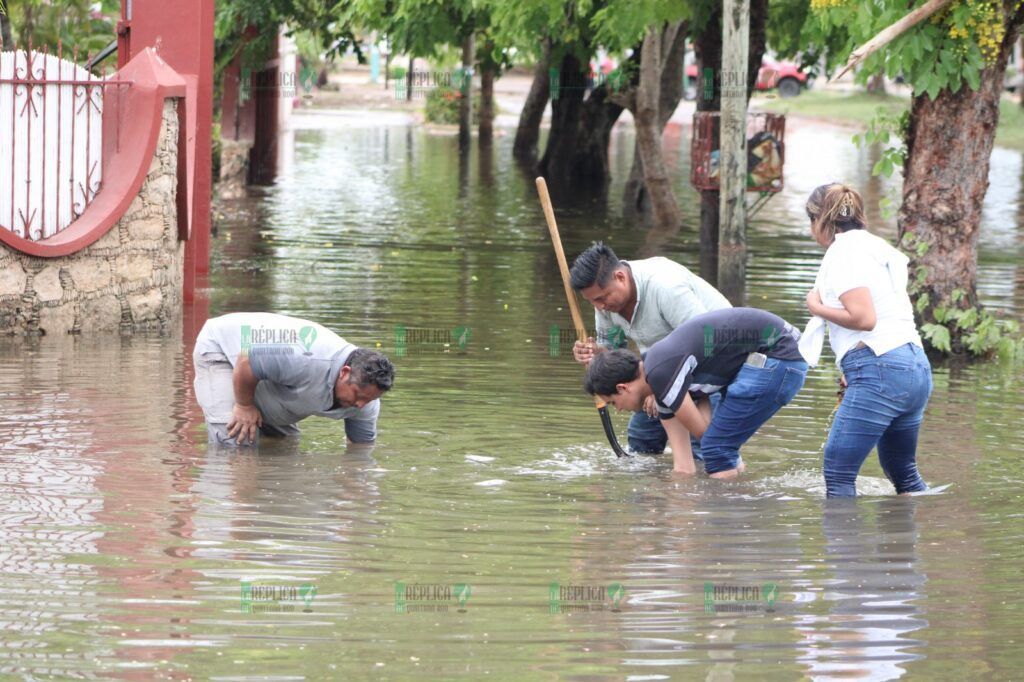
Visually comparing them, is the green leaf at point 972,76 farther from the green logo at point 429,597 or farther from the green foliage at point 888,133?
the green logo at point 429,597

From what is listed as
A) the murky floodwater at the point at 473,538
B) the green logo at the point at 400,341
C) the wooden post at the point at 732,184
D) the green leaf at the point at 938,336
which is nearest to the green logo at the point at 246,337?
the murky floodwater at the point at 473,538

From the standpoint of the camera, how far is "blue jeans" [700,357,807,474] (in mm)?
7465

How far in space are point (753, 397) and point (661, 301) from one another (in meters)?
0.62

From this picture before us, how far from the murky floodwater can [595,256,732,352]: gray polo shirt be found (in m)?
0.73

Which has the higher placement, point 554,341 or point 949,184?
point 949,184

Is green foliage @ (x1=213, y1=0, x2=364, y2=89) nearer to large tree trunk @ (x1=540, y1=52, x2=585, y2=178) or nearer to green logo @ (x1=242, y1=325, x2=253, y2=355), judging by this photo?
large tree trunk @ (x1=540, y1=52, x2=585, y2=178)

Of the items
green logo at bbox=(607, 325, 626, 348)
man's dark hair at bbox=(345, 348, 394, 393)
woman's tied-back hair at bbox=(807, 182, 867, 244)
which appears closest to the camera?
woman's tied-back hair at bbox=(807, 182, 867, 244)

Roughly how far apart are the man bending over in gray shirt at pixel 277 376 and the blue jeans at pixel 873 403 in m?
1.97

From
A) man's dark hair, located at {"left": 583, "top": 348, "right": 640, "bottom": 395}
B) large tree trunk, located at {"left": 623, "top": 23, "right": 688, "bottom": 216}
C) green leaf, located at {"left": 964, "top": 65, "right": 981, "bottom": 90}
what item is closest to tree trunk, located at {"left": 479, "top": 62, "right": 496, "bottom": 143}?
large tree trunk, located at {"left": 623, "top": 23, "right": 688, "bottom": 216}

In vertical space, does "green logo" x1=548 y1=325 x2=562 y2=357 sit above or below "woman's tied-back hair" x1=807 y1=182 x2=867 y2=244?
below

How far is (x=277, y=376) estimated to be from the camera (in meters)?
7.54

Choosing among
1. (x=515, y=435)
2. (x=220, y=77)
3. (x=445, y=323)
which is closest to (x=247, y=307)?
(x=445, y=323)

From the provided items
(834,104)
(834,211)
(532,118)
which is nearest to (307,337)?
(834,211)

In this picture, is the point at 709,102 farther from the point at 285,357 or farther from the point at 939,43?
the point at 285,357
